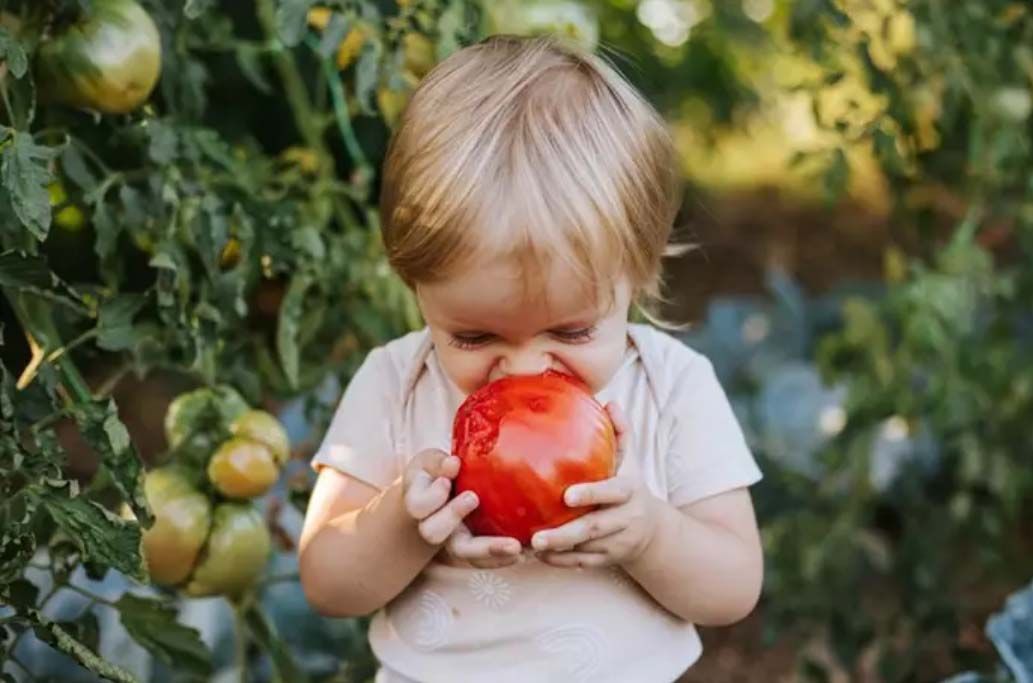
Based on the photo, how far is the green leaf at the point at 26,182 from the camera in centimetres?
156

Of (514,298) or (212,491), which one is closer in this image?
(514,298)

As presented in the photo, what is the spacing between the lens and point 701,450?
5.63 feet

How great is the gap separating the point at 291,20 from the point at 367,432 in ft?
1.44

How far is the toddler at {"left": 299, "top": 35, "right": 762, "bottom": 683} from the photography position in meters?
1.52

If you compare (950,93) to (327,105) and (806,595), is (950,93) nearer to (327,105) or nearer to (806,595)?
(806,595)

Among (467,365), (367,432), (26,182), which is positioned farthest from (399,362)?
(26,182)

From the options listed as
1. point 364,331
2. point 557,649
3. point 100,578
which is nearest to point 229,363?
point 364,331

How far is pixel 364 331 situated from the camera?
2.21 meters

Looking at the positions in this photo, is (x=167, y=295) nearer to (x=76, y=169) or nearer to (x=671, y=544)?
(x=76, y=169)

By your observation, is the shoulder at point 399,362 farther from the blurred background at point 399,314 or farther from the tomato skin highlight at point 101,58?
the tomato skin highlight at point 101,58

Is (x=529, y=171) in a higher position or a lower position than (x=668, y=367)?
higher

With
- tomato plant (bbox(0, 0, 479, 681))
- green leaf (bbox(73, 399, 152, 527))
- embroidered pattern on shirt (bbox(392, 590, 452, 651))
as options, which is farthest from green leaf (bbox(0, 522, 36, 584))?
embroidered pattern on shirt (bbox(392, 590, 452, 651))

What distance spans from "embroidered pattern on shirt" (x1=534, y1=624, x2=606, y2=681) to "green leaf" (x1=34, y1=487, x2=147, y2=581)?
377 mm

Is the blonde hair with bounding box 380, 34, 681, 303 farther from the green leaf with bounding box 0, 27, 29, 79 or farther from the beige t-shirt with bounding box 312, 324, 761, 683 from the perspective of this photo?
the green leaf with bounding box 0, 27, 29, 79
